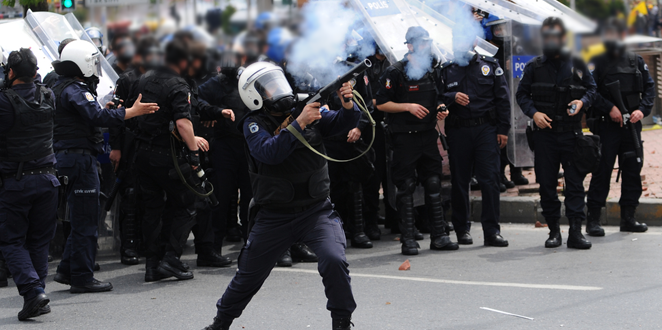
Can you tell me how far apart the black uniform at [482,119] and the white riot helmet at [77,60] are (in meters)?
3.29

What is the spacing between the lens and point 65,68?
638cm

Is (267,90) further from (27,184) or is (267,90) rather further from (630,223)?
(630,223)

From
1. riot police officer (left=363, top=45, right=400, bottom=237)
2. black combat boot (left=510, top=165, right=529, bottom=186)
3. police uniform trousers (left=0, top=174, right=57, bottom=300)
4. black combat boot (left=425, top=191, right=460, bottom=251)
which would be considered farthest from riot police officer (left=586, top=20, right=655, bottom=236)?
police uniform trousers (left=0, top=174, right=57, bottom=300)

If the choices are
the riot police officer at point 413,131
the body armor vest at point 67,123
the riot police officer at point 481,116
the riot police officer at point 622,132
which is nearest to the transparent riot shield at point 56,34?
the body armor vest at point 67,123

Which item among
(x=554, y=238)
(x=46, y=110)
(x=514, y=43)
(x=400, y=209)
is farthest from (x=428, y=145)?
(x=46, y=110)

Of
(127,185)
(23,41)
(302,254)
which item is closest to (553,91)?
(302,254)

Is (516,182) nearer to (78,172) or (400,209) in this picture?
(400,209)

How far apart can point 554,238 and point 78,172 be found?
14.0 ft

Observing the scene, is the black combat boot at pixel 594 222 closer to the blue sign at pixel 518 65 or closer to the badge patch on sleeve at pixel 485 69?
the badge patch on sleeve at pixel 485 69

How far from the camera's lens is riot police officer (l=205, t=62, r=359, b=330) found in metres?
4.62

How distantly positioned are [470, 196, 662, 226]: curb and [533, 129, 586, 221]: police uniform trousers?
1.27m

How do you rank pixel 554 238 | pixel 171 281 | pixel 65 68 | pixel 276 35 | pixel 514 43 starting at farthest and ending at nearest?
pixel 514 43
pixel 554 238
pixel 171 281
pixel 65 68
pixel 276 35

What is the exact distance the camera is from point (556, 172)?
7711mm

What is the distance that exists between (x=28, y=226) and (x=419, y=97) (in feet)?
11.9
